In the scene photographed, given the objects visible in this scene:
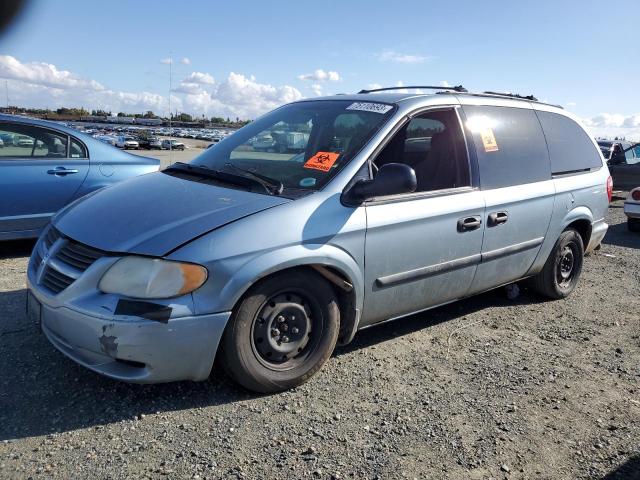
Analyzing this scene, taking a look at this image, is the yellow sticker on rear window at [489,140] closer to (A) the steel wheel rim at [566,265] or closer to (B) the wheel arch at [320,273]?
(A) the steel wheel rim at [566,265]

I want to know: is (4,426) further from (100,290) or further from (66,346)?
(100,290)

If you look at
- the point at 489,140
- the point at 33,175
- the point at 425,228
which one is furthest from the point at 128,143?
the point at 425,228

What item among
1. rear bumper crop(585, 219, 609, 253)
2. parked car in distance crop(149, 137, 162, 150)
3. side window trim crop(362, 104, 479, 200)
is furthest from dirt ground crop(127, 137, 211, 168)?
parked car in distance crop(149, 137, 162, 150)

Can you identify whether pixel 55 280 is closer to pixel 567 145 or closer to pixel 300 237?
pixel 300 237

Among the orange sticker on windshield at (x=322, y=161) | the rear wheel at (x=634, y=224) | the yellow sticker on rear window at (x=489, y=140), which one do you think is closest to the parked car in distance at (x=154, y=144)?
the rear wheel at (x=634, y=224)

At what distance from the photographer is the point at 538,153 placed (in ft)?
15.3

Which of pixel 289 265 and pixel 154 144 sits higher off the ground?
pixel 289 265

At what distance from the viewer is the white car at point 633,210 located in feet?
31.0

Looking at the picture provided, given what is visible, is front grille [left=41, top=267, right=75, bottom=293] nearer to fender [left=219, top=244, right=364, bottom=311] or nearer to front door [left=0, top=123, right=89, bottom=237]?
fender [left=219, top=244, right=364, bottom=311]

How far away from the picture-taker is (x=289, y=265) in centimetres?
298

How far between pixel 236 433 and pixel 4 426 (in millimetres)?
1152

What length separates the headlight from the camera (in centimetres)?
270

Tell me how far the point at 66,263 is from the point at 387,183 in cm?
187

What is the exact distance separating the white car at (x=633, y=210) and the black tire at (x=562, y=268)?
16.6 feet
